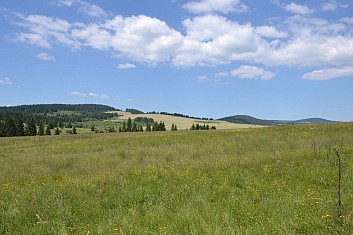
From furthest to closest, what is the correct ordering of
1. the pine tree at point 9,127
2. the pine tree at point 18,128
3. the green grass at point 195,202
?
1. the pine tree at point 18,128
2. the pine tree at point 9,127
3. the green grass at point 195,202

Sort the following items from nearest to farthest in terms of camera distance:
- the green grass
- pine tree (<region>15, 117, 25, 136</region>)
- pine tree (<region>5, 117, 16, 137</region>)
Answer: the green grass
pine tree (<region>5, 117, 16, 137</region>)
pine tree (<region>15, 117, 25, 136</region>)

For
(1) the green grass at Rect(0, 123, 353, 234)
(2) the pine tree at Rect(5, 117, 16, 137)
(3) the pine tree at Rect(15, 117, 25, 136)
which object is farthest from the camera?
(3) the pine tree at Rect(15, 117, 25, 136)

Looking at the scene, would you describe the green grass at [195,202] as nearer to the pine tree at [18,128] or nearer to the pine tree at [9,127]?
the pine tree at [9,127]

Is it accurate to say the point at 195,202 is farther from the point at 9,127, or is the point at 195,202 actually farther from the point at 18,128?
the point at 18,128

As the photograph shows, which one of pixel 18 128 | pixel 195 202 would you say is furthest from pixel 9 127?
pixel 195 202

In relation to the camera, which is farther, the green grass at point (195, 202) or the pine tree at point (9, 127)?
the pine tree at point (9, 127)

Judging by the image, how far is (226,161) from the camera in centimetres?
1147

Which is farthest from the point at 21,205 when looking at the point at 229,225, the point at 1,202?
the point at 229,225

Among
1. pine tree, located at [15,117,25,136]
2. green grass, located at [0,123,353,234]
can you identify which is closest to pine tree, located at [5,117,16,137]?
pine tree, located at [15,117,25,136]

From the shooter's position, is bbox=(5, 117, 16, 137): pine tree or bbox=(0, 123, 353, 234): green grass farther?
bbox=(5, 117, 16, 137): pine tree

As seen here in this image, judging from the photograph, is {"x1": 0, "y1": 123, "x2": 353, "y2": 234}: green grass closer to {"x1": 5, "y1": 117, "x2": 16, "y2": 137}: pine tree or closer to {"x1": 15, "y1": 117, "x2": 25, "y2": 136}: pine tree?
{"x1": 5, "y1": 117, "x2": 16, "y2": 137}: pine tree

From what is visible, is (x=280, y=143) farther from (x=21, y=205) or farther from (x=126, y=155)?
(x=21, y=205)

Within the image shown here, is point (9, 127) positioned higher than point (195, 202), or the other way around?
point (9, 127)

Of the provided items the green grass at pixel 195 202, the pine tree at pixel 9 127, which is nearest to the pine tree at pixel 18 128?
the pine tree at pixel 9 127
